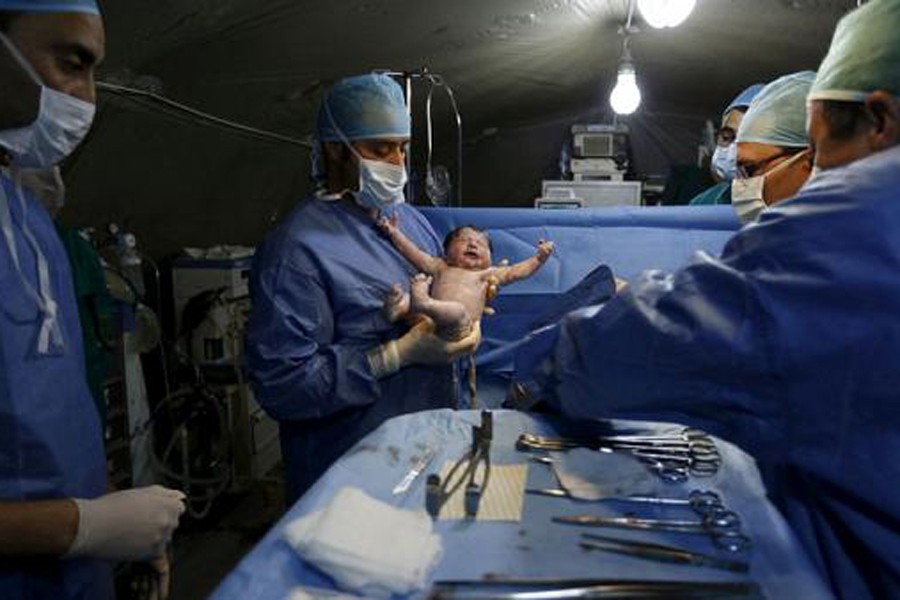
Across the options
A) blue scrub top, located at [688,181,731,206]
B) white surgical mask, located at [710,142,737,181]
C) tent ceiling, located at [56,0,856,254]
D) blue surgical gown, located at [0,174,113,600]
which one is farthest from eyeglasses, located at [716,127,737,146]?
blue surgical gown, located at [0,174,113,600]

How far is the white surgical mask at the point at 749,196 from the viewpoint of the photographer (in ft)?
5.64

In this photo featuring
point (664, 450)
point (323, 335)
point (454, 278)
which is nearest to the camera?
point (664, 450)

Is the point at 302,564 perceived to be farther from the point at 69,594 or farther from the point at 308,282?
the point at 308,282

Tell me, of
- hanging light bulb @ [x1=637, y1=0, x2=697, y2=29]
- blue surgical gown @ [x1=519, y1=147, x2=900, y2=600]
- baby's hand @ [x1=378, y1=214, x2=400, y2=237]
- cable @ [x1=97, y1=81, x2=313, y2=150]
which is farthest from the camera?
hanging light bulb @ [x1=637, y1=0, x2=697, y2=29]

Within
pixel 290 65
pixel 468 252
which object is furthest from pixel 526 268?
pixel 290 65

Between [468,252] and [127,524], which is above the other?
[468,252]

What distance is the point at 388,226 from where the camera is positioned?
1.80 meters

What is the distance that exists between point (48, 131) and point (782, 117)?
1.63 meters

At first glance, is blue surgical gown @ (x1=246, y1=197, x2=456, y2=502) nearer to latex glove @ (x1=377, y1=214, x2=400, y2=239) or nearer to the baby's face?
latex glove @ (x1=377, y1=214, x2=400, y2=239)

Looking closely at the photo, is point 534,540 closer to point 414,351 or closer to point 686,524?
→ point 686,524

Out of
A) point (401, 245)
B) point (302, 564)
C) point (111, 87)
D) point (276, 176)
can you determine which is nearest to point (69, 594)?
point (302, 564)

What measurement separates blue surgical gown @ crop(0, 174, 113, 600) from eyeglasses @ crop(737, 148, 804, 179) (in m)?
1.63

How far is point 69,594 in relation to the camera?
106cm

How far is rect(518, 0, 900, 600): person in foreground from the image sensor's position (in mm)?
716
